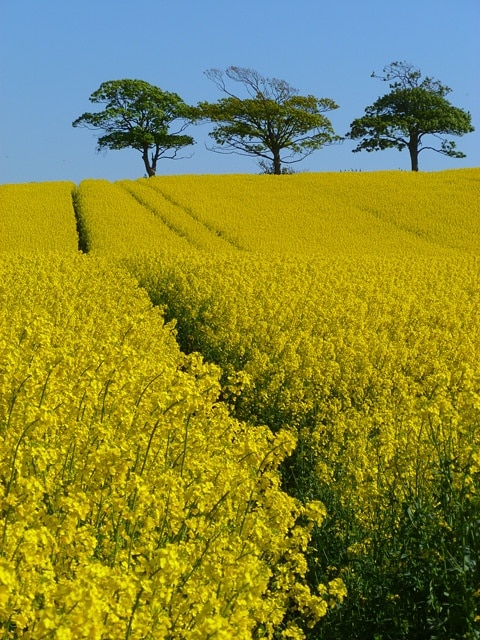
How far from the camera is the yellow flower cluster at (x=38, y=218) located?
2708cm

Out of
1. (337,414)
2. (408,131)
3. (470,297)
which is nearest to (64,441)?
→ (337,414)

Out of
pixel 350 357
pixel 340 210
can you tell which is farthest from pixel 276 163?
pixel 350 357

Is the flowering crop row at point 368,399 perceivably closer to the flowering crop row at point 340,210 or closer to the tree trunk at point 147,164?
the flowering crop row at point 340,210

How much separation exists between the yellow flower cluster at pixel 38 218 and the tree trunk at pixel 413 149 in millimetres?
26284

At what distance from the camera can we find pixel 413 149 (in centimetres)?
5909

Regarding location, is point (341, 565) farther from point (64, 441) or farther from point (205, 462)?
point (64, 441)

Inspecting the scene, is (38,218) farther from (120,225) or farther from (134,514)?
(134,514)

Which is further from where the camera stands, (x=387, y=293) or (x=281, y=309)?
(x=387, y=293)

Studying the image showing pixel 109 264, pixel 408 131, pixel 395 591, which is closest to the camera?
pixel 395 591

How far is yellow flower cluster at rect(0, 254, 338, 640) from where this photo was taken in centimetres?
325

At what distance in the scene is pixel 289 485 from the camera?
28.1 ft

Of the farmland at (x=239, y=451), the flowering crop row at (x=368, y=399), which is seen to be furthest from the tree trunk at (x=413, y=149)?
the farmland at (x=239, y=451)

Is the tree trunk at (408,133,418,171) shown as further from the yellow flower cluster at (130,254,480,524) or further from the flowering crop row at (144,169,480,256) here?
the yellow flower cluster at (130,254,480,524)

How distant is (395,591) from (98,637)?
2978mm
